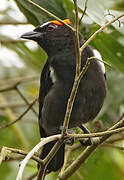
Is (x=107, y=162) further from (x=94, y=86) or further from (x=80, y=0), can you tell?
(x=80, y=0)

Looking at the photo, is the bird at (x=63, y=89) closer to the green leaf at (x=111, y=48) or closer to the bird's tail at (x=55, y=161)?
the bird's tail at (x=55, y=161)

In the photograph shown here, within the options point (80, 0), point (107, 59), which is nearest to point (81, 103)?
point (107, 59)

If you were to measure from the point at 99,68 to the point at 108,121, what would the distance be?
750 millimetres

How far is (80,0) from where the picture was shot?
287cm

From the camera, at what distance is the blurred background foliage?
3.07 meters

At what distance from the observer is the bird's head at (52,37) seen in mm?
3912

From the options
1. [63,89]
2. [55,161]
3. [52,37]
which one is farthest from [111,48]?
[55,161]

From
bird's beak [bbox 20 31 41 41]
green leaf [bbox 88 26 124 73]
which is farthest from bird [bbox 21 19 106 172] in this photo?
green leaf [bbox 88 26 124 73]

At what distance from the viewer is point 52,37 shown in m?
4.01

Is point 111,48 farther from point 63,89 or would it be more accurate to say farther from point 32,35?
point 32,35

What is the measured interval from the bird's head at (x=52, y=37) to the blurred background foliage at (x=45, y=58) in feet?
0.58

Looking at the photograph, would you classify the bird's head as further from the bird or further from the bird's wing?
the bird's wing

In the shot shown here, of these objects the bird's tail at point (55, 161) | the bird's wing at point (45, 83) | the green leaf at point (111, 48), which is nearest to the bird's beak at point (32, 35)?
the bird's wing at point (45, 83)

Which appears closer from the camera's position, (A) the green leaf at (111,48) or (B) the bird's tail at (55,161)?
(A) the green leaf at (111,48)
